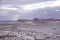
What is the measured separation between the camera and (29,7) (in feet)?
4.66

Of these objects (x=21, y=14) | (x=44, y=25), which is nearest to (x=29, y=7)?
(x=21, y=14)

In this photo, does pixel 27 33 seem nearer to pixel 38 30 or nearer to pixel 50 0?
pixel 38 30

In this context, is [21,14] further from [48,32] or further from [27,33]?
[48,32]

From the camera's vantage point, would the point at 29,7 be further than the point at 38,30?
Yes

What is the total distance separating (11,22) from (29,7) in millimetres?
266

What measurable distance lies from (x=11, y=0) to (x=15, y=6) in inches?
6.7

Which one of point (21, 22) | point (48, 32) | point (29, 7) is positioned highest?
point (29, 7)

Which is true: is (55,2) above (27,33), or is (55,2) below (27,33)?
above

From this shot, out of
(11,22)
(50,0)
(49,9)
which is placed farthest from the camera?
(50,0)

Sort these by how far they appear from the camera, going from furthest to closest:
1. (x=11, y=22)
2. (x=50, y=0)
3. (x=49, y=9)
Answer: (x=50, y=0)
(x=49, y=9)
(x=11, y=22)

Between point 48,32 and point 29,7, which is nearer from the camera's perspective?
point 48,32

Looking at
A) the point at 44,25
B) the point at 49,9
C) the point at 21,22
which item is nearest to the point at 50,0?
the point at 49,9

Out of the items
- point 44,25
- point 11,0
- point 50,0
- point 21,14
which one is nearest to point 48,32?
point 44,25

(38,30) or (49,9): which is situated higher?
(49,9)
